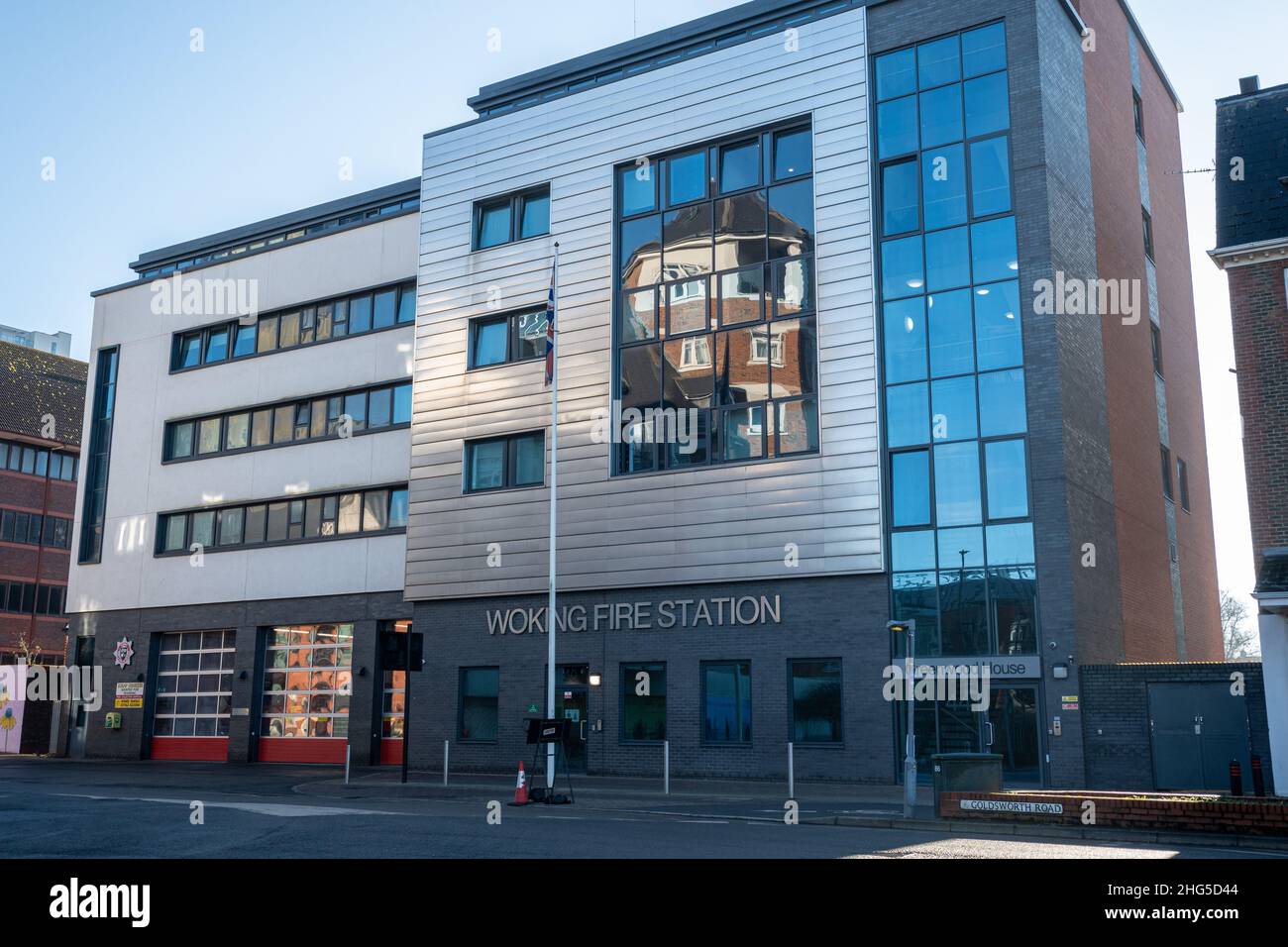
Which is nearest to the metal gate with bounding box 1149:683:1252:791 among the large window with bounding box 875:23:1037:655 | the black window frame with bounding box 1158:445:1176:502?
the large window with bounding box 875:23:1037:655

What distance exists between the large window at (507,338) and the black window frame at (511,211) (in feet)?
7.82

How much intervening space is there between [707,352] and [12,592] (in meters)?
48.5

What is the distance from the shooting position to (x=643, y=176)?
34.7 meters

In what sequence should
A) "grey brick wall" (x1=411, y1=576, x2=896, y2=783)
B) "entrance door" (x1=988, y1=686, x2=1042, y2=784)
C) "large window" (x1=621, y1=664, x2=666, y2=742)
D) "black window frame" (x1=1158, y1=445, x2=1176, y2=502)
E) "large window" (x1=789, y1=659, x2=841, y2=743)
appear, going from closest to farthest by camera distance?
"entrance door" (x1=988, y1=686, x2=1042, y2=784), "grey brick wall" (x1=411, y1=576, x2=896, y2=783), "large window" (x1=789, y1=659, x2=841, y2=743), "large window" (x1=621, y1=664, x2=666, y2=742), "black window frame" (x1=1158, y1=445, x2=1176, y2=502)

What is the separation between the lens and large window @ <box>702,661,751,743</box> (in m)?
30.6

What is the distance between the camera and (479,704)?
35.3 meters

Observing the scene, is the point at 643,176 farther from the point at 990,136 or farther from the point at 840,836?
the point at 840,836

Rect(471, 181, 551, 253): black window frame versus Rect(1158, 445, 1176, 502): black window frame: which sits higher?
Rect(471, 181, 551, 253): black window frame

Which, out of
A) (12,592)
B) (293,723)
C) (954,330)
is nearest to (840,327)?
(954,330)

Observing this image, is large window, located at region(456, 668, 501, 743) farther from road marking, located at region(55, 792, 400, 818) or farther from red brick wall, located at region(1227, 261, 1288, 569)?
red brick wall, located at region(1227, 261, 1288, 569)

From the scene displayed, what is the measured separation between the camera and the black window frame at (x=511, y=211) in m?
36.7

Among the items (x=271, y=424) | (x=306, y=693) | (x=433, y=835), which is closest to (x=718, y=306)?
(x=271, y=424)

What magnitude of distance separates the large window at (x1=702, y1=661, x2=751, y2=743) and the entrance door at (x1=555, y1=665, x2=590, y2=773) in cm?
372

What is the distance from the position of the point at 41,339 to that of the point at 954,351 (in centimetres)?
11489
